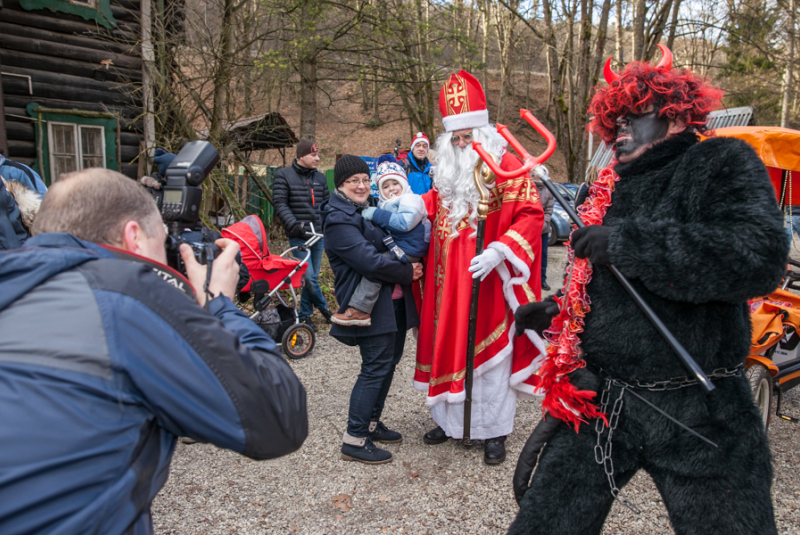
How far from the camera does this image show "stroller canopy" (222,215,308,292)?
198 inches

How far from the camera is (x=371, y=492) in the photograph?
314cm

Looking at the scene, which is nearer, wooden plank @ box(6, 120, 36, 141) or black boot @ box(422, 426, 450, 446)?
black boot @ box(422, 426, 450, 446)

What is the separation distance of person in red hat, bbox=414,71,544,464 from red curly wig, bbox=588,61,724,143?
4.10 ft

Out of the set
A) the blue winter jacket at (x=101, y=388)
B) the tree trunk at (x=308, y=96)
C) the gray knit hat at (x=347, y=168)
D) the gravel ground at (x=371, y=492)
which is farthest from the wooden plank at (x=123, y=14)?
the blue winter jacket at (x=101, y=388)

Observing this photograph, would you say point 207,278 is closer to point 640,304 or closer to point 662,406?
point 640,304

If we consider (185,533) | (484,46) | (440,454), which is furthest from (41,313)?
(484,46)

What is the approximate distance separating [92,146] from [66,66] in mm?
1120

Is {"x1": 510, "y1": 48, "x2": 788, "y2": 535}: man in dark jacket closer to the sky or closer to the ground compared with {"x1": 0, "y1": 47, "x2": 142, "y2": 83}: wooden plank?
closer to the ground

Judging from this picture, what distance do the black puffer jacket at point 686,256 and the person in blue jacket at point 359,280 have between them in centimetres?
154

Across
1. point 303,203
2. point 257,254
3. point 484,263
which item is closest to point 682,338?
point 484,263

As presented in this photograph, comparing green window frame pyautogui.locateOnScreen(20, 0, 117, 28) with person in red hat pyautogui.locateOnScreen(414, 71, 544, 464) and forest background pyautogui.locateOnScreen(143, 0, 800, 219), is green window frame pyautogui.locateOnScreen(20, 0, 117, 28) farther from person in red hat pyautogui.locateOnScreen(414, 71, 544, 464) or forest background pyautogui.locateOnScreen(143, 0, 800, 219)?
person in red hat pyautogui.locateOnScreen(414, 71, 544, 464)

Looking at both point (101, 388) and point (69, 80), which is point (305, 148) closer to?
point (69, 80)

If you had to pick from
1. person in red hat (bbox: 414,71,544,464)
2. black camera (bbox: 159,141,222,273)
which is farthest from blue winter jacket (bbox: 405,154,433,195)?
black camera (bbox: 159,141,222,273)

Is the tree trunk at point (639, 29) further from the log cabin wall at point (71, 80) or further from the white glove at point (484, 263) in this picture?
the white glove at point (484, 263)
